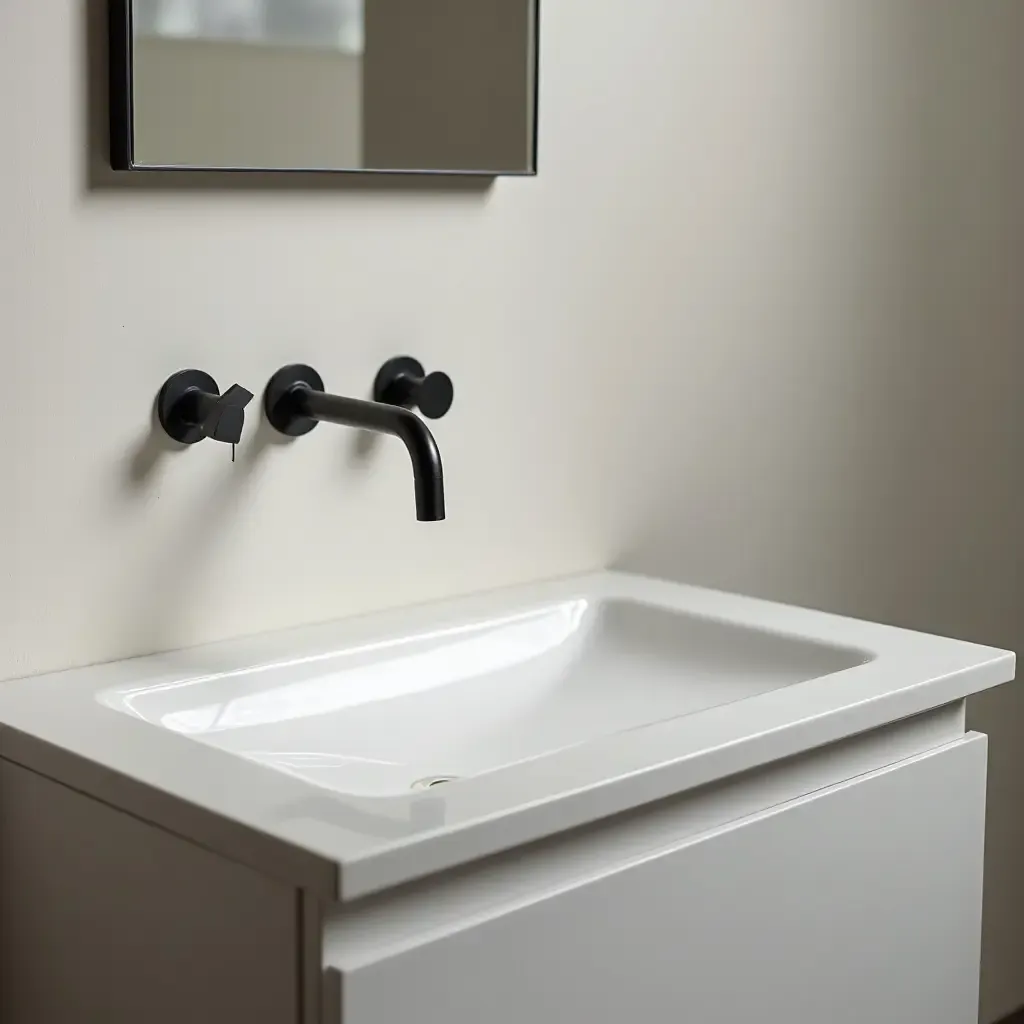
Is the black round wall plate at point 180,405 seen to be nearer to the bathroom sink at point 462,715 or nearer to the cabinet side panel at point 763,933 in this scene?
the bathroom sink at point 462,715

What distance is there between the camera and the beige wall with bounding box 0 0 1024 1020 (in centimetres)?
127

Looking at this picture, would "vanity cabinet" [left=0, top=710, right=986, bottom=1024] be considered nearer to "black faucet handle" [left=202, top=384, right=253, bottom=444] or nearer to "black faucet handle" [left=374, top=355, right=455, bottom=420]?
"black faucet handle" [left=202, top=384, right=253, bottom=444]

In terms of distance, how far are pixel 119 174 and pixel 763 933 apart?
798mm

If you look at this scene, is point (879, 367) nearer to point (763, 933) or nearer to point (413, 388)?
point (413, 388)

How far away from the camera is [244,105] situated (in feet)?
4.31

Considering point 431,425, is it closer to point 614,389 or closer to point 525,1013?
point 614,389

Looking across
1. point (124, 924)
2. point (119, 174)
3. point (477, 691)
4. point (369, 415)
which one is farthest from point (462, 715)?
point (119, 174)

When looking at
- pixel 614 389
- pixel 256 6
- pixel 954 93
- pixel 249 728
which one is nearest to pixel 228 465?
pixel 249 728

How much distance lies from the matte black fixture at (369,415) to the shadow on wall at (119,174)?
0.54 feet

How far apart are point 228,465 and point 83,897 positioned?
40 cm

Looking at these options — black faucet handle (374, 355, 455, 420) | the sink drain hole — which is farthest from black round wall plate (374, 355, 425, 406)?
the sink drain hole

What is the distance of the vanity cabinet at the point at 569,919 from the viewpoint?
3.21ft

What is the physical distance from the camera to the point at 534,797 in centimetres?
101

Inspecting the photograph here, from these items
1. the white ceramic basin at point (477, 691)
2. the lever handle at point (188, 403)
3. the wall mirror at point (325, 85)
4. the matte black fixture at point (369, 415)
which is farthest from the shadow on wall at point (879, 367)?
the lever handle at point (188, 403)
